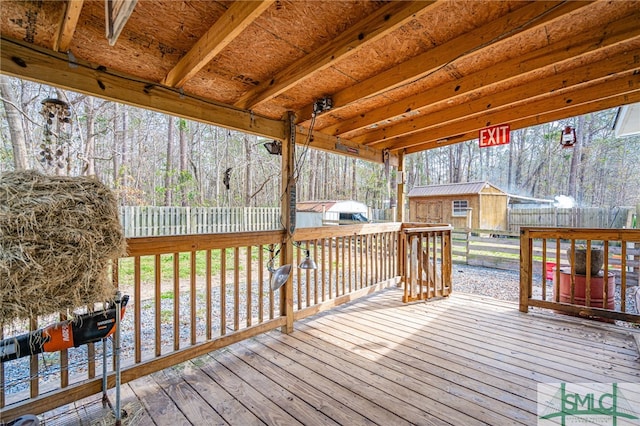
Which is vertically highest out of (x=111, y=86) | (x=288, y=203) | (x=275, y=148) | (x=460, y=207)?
(x=111, y=86)

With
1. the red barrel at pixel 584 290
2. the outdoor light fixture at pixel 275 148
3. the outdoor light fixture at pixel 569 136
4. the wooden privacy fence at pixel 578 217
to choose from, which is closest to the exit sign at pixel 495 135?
the outdoor light fixture at pixel 569 136

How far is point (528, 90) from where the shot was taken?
2.90m

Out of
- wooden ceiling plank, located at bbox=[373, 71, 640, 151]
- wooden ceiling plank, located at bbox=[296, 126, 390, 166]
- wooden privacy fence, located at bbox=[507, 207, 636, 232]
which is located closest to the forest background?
wooden privacy fence, located at bbox=[507, 207, 636, 232]

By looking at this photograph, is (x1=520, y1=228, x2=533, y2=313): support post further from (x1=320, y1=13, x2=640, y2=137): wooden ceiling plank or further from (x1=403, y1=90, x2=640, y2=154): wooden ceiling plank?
(x1=320, y1=13, x2=640, y2=137): wooden ceiling plank

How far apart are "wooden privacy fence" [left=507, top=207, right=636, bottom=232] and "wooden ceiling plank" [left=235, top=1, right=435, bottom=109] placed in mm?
8161

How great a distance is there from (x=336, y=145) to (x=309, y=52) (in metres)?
1.71

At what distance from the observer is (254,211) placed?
1021 centimetres

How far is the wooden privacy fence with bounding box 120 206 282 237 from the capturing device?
7829 mm

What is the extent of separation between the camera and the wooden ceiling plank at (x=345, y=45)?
5.25ft

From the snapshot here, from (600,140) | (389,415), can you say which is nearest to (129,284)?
(389,415)

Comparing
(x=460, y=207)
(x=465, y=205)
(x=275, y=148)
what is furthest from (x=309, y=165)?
(x=275, y=148)

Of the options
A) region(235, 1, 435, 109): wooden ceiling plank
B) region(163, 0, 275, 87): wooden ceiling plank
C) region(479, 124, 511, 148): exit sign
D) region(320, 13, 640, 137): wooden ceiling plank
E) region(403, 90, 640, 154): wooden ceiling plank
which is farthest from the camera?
region(479, 124, 511, 148): exit sign

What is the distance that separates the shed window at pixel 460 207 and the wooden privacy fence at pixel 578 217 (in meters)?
1.88

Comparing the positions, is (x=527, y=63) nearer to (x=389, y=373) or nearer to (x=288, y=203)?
(x=288, y=203)
